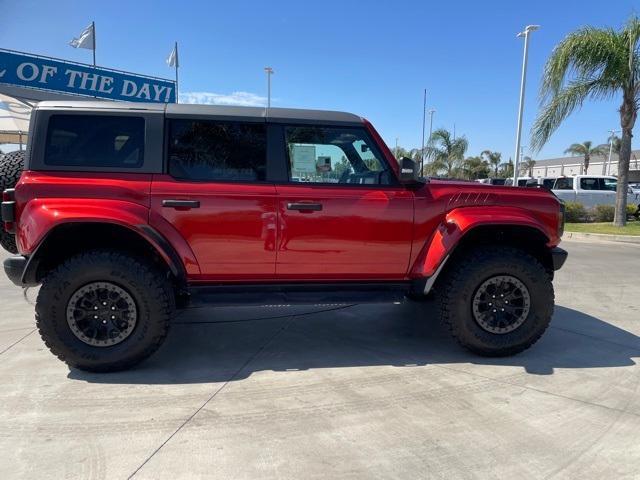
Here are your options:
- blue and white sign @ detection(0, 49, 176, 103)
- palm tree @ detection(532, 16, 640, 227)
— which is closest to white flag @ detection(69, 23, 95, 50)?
blue and white sign @ detection(0, 49, 176, 103)

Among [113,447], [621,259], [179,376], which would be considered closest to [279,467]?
[113,447]

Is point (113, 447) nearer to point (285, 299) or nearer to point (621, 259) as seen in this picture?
point (285, 299)

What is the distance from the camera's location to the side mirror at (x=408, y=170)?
3775 mm

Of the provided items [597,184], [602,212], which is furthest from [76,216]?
[597,184]

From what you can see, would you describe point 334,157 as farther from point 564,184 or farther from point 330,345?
point 564,184

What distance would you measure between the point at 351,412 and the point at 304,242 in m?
1.34

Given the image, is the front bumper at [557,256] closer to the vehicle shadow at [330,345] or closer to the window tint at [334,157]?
the vehicle shadow at [330,345]

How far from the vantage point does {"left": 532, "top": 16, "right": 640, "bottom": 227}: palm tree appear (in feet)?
45.0

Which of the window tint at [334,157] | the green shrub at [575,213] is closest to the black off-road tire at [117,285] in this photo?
the window tint at [334,157]

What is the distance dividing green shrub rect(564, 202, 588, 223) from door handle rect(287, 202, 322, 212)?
15303 mm

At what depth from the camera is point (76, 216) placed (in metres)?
3.33

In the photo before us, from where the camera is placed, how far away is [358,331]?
4688mm

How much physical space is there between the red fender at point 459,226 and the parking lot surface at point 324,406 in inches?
32.2

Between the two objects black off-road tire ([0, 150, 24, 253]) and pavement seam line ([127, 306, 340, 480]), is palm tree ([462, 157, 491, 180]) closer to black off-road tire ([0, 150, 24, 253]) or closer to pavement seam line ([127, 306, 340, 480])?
pavement seam line ([127, 306, 340, 480])
